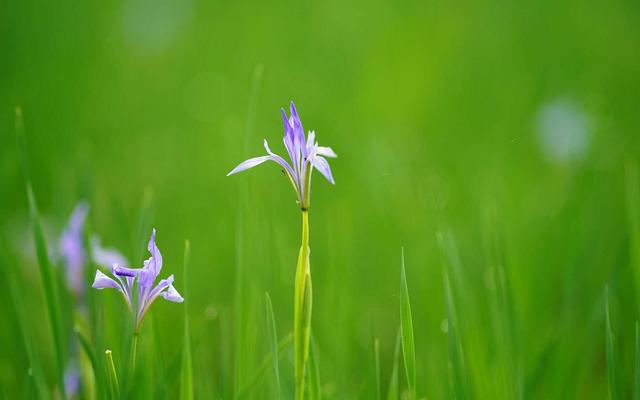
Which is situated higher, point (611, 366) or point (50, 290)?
point (50, 290)

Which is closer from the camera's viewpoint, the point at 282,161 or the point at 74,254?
the point at 282,161

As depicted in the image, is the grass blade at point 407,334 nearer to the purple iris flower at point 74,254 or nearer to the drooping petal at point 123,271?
the drooping petal at point 123,271

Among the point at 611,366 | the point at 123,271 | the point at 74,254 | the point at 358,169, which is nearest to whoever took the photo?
the point at 123,271

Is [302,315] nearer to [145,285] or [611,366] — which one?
[145,285]

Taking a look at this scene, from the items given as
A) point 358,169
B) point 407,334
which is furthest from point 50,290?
point 358,169

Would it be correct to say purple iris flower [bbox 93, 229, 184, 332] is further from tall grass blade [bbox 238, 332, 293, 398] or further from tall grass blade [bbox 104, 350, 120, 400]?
tall grass blade [bbox 238, 332, 293, 398]

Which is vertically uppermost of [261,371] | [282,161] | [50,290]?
[282,161]

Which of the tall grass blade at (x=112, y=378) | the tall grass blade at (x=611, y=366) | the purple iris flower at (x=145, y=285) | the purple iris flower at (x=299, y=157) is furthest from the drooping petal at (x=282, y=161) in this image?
the tall grass blade at (x=611, y=366)
